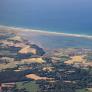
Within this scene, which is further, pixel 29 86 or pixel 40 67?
pixel 40 67

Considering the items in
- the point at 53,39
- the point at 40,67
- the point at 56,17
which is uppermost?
the point at 56,17

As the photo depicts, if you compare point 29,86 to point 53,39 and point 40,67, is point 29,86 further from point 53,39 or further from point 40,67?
point 53,39

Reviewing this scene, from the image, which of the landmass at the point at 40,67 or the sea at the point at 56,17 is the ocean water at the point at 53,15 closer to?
the sea at the point at 56,17

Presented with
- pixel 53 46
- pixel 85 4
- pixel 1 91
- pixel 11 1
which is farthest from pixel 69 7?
pixel 1 91

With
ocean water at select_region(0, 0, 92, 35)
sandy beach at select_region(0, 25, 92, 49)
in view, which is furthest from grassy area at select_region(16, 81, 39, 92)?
ocean water at select_region(0, 0, 92, 35)

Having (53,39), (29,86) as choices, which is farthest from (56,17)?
(29,86)

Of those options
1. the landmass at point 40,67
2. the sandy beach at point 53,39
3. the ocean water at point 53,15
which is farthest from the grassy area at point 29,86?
the ocean water at point 53,15

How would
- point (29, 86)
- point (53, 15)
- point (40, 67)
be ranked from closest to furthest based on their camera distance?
1. point (29, 86)
2. point (40, 67)
3. point (53, 15)
